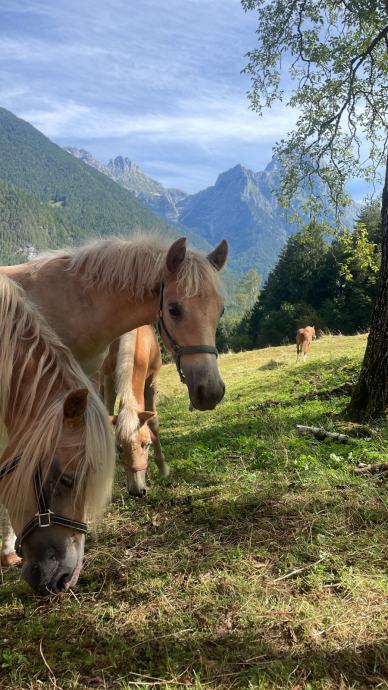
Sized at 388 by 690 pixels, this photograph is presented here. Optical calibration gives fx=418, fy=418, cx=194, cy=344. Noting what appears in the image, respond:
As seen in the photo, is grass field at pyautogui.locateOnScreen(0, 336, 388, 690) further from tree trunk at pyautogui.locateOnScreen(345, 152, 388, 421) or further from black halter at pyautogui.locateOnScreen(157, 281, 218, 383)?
black halter at pyautogui.locateOnScreen(157, 281, 218, 383)

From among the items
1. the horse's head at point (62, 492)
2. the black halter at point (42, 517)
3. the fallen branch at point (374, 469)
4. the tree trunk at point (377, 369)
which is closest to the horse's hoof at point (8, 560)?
the horse's head at point (62, 492)

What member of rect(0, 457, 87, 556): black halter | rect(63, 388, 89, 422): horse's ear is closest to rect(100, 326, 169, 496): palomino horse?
rect(0, 457, 87, 556): black halter

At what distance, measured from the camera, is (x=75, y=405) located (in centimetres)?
206

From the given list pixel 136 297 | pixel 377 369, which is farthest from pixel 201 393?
pixel 377 369

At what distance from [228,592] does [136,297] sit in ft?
8.23

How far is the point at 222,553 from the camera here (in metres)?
3.12

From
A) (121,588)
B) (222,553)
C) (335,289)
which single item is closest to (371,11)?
(222,553)

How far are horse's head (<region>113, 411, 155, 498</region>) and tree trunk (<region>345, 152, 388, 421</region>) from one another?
2894 mm

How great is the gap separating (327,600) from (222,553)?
33.0 inches

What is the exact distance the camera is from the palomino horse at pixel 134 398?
452cm

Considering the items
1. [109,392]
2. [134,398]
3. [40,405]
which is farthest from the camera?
[109,392]

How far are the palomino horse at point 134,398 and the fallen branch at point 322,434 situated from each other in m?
1.89

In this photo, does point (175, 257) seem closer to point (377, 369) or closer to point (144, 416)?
point (144, 416)

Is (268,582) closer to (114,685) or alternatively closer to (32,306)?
(114,685)
